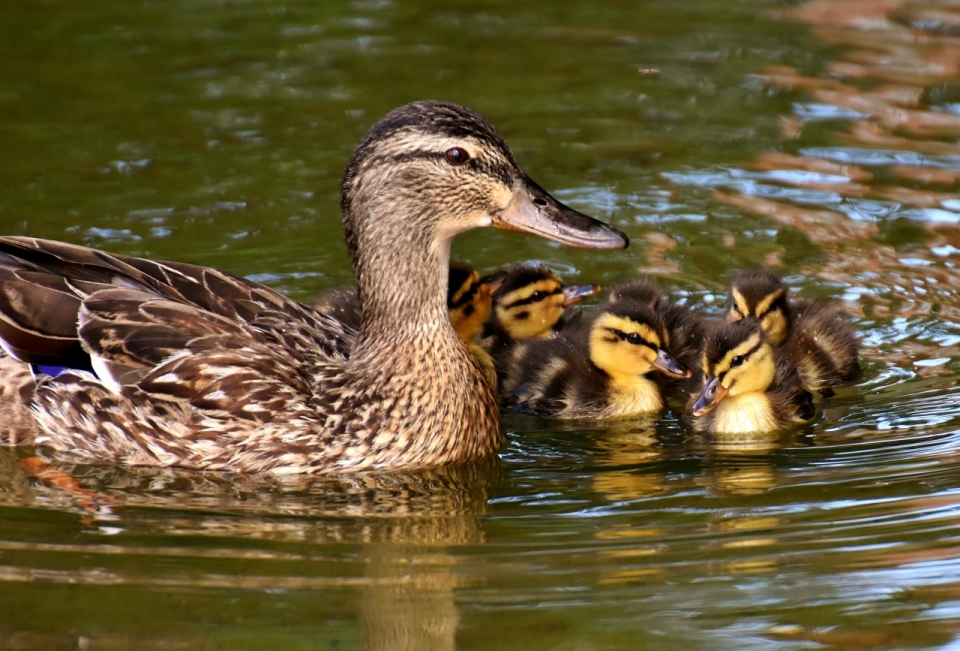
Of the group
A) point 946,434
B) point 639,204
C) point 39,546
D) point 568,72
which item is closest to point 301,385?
point 39,546

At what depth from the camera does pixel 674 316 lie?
18.4ft

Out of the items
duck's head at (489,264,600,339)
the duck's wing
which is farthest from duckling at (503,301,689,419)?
the duck's wing

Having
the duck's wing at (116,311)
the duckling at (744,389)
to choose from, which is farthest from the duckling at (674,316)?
the duck's wing at (116,311)

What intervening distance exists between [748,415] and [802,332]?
555 mm

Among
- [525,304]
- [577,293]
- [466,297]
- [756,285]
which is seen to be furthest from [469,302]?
[756,285]

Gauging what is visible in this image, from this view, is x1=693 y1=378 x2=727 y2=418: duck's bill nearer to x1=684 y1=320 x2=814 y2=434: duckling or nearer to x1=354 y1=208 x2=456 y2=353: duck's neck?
x1=684 y1=320 x2=814 y2=434: duckling

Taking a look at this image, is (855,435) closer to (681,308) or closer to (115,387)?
(681,308)

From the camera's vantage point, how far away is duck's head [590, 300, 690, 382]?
511 centimetres

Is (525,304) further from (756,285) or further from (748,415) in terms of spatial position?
(748,415)

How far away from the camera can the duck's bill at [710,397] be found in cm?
491

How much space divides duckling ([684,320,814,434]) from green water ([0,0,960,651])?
0.11 meters

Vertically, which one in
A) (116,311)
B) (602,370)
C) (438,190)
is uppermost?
(438,190)

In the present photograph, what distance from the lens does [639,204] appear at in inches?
272

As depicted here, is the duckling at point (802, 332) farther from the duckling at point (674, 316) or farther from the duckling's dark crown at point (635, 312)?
the duckling's dark crown at point (635, 312)
